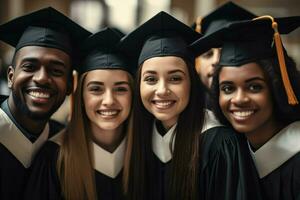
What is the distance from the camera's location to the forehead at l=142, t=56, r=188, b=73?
1.50 meters

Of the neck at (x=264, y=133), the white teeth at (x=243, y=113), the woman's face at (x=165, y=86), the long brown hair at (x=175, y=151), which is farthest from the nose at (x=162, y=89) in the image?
the neck at (x=264, y=133)

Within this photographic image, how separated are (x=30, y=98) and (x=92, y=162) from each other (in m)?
0.46

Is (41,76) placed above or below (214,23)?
below

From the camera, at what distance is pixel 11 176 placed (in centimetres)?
152

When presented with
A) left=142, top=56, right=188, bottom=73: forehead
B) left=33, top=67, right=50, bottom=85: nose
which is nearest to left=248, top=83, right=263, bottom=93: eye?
left=142, top=56, right=188, bottom=73: forehead

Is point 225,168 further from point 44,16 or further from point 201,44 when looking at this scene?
point 44,16

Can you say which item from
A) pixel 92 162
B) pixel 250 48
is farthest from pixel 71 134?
pixel 250 48

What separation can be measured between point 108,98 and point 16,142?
50 centimetres

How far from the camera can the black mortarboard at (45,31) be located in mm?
1575

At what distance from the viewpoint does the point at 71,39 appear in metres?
1.69

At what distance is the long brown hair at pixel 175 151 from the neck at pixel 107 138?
0.11 metres

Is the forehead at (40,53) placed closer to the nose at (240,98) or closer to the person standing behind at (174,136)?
the person standing behind at (174,136)

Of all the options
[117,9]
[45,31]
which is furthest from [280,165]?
[117,9]

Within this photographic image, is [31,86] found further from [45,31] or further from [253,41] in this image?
[253,41]
